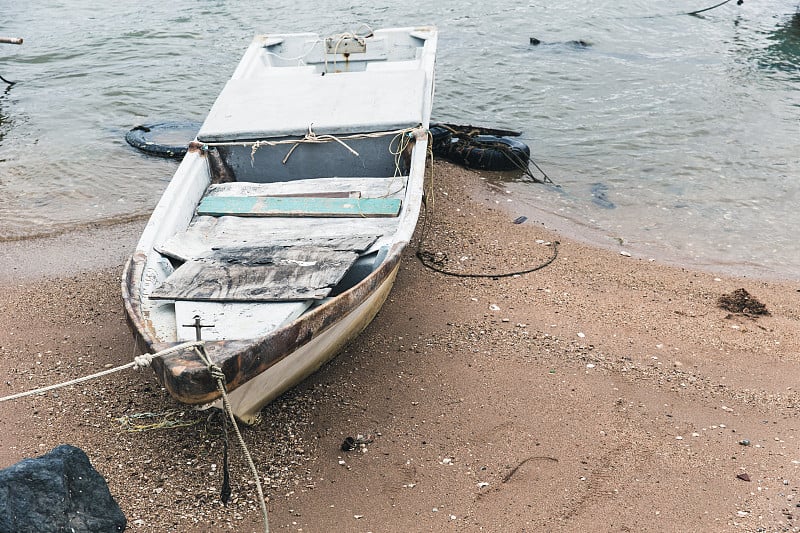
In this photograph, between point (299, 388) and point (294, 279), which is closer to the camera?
point (294, 279)

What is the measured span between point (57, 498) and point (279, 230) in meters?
2.87

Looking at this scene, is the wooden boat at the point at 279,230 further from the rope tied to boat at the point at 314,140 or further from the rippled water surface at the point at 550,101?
the rippled water surface at the point at 550,101

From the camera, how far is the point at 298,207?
5.99 meters

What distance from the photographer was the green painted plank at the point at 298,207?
232 inches

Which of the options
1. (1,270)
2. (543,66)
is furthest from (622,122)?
(1,270)

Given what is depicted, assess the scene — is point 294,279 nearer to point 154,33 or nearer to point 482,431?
point 482,431

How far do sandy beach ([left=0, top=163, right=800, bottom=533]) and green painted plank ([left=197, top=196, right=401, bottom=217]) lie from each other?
2.73ft

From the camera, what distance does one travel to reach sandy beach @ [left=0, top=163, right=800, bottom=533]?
161 inches

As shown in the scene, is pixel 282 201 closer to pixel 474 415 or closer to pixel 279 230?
pixel 279 230

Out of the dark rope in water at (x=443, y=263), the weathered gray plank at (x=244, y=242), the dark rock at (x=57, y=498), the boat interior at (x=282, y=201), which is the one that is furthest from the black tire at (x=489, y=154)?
the dark rock at (x=57, y=498)

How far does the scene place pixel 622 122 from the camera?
1125 centimetres

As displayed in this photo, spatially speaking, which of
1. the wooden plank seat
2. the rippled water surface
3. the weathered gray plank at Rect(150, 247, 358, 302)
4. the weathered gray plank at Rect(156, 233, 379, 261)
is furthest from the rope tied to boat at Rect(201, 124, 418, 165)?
the rippled water surface

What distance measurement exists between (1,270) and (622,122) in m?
8.77

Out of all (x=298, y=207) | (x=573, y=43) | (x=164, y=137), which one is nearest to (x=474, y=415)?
(x=298, y=207)
